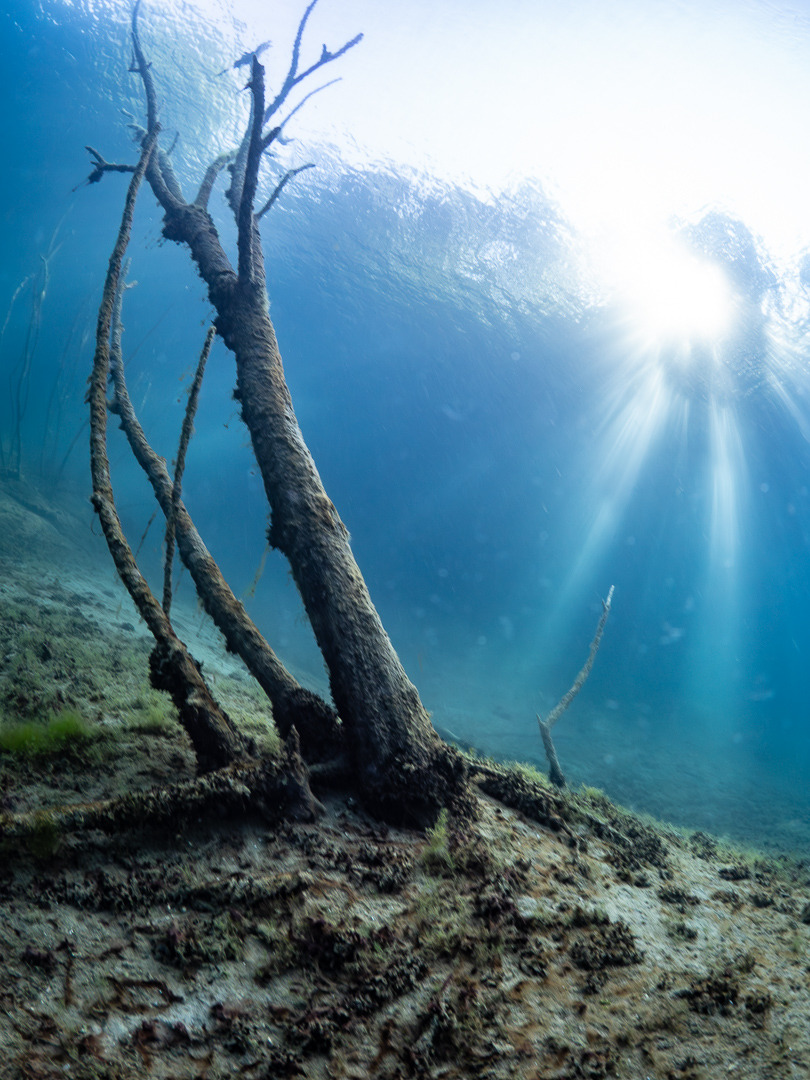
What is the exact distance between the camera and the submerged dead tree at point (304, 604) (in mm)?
3334

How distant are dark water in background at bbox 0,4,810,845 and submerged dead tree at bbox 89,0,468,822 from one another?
747mm

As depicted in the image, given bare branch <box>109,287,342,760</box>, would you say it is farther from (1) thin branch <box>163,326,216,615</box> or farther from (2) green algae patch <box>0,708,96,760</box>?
(2) green algae patch <box>0,708,96,760</box>

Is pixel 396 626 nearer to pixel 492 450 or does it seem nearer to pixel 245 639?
pixel 492 450

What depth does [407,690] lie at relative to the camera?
142 inches

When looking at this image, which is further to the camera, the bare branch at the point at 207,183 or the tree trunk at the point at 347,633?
the bare branch at the point at 207,183

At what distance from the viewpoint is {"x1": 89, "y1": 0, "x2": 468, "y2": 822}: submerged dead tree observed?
3.33m

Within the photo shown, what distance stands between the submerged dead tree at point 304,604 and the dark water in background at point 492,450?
2.45 feet

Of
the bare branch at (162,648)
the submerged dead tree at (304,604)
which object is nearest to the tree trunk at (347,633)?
the submerged dead tree at (304,604)

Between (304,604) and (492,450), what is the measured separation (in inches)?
2153

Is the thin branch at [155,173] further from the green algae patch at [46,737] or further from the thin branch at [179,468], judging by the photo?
the green algae patch at [46,737]

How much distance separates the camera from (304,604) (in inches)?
153

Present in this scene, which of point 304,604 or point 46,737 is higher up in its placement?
point 304,604

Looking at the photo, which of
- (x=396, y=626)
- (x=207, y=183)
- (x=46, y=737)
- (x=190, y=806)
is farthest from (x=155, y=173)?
(x=396, y=626)

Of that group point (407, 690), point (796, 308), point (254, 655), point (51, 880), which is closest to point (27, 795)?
point (51, 880)
